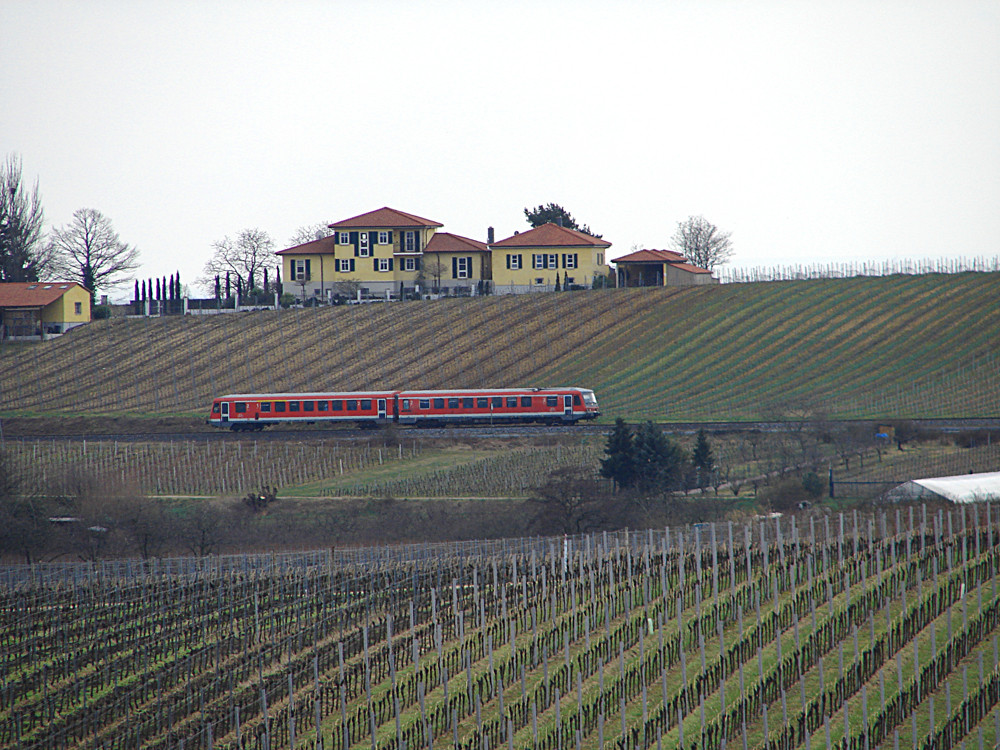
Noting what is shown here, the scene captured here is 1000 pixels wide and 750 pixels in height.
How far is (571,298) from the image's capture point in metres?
84.8

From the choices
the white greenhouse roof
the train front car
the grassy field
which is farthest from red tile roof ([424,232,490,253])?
the grassy field

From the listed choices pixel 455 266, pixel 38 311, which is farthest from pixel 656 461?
pixel 38 311

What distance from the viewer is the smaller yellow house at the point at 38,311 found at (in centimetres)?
8594

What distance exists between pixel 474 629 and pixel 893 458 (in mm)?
25838

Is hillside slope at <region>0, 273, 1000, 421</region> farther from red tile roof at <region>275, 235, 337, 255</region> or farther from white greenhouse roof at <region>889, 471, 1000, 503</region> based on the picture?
white greenhouse roof at <region>889, 471, 1000, 503</region>

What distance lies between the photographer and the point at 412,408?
5928 centimetres

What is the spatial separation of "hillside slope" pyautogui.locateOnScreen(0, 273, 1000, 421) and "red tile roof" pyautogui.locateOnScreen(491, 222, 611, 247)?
22.9ft

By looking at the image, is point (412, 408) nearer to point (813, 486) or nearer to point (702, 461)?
point (702, 461)

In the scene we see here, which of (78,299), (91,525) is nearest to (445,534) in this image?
(91,525)

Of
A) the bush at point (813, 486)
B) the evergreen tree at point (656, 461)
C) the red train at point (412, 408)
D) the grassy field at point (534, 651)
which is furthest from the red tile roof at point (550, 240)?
the grassy field at point (534, 651)

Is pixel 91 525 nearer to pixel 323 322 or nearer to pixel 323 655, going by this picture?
pixel 323 655

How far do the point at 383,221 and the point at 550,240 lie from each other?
13461 millimetres

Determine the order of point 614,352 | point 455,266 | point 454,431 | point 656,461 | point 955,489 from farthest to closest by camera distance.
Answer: point 455,266 < point 614,352 < point 454,431 < point 656,461 < point 955,489

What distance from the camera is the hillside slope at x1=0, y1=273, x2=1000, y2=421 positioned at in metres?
62.1
